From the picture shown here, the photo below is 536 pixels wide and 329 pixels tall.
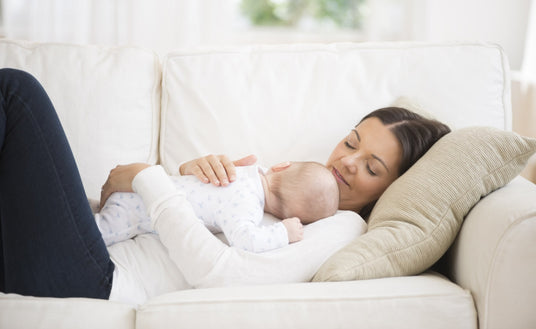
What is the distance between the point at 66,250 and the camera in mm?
1131

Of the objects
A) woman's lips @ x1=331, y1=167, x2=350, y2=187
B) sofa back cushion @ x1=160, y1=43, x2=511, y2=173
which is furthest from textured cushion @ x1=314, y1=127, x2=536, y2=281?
sofa back cushion @ x1=160, y1=43, x2=511, y2=173

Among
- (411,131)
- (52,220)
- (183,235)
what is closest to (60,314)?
(52,220)

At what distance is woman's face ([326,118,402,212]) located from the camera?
59.8 inches

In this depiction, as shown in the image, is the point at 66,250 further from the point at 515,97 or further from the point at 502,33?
the point at 502,33

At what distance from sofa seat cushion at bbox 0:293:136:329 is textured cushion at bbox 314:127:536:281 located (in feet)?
1.58

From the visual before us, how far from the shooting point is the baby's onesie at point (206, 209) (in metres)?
1.32

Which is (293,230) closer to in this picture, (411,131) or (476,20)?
(411,131)

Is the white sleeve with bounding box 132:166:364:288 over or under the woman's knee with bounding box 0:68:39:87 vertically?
under

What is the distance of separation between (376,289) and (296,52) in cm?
106

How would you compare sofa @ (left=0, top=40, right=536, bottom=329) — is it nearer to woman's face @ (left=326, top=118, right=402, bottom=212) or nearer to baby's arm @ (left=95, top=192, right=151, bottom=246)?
woman's face @ (left=326, top=118, right=402, bottom=212)

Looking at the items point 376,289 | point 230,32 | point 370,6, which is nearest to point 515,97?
point 370,6

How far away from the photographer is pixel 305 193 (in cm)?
141

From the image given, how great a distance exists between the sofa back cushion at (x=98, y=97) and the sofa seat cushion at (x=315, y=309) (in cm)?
77

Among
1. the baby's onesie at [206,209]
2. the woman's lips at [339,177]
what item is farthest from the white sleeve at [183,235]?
the woman's lips at [339,177]
